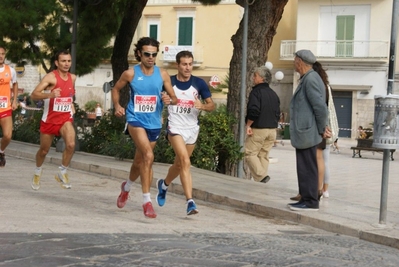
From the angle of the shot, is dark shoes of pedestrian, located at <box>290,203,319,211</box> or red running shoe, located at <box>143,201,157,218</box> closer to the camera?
red running shoe, located at <box>143,201,157,218</box>

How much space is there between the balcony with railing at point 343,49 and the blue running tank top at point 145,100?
1479 inches

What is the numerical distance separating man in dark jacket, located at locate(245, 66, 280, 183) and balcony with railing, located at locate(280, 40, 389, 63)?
3312 centimetres

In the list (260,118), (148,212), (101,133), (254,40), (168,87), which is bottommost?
(148,212)

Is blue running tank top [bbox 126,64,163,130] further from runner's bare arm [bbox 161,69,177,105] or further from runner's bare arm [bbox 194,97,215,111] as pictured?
runner's bare arm [bbox 194,97,215,111]

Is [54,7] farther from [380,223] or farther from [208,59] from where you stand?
[208,59]

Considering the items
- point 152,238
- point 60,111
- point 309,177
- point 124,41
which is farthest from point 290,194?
point 124,41

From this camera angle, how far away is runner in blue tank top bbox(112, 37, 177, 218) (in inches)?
399

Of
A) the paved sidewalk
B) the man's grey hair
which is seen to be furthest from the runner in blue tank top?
the man's grey hair

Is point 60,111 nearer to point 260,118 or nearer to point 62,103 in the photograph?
point 62,103

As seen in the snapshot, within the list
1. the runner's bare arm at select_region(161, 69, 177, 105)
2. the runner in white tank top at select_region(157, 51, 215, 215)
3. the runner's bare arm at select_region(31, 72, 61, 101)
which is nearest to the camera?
the runner's bare arm at select_region(161, 69, 177, 105)

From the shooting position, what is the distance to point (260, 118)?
1428 cm

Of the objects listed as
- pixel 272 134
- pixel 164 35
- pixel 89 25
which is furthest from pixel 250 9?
pixel 164 35

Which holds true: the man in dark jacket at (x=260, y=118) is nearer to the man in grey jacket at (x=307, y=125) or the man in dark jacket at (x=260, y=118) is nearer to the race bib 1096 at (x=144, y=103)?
the man in grey jacket at (x=307, y=125)

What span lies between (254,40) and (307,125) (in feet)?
17.0
